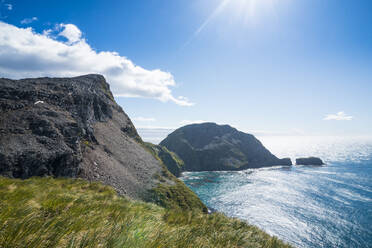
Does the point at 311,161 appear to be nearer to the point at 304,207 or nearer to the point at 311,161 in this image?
the point at 311,161

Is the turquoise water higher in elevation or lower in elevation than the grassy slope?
lower

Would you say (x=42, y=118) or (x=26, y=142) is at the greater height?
(x=42, y=118)

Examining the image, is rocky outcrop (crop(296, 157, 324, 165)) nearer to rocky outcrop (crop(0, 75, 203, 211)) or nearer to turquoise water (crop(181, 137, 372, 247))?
turquoise water (crop(181, 137, 372, 247))

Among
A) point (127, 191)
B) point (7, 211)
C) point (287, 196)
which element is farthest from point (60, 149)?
point (287, 196)

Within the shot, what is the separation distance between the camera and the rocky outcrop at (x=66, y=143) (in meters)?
26.3

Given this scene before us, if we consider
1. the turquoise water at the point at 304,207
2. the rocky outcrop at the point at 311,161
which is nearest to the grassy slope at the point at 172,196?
the turquoise water at the point at 304,207

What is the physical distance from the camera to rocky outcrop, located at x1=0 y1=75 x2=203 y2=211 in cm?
2633

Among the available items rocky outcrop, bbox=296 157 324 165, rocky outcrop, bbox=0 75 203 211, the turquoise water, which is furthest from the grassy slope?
rocky outcrop, bbox=296 157 324 165

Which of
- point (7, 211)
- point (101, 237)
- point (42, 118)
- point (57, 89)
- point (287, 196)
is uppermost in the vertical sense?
point (57, 89)

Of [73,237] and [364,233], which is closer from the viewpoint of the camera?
[73,237]

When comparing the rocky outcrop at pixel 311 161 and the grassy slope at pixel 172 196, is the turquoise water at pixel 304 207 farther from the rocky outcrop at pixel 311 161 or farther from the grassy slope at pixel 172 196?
the rocky outcrop at pixel 311 161

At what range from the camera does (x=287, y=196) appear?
89.9m

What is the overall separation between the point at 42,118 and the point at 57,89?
607 inches

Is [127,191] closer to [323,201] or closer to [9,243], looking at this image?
[9,243]
